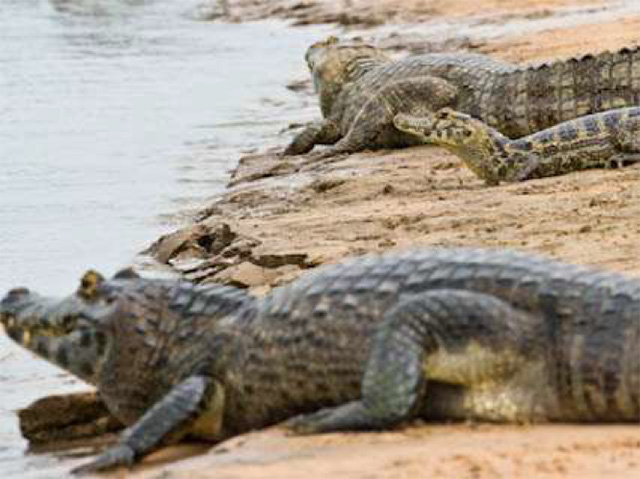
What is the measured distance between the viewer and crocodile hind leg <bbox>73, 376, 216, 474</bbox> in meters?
6.00

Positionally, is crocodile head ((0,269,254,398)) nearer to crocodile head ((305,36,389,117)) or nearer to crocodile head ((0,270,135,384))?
crocodile head ((0,270,135,384))

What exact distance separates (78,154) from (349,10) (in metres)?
12.1

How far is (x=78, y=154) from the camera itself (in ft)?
53.7

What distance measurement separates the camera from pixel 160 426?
19.8ft

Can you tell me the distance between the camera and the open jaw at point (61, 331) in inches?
253

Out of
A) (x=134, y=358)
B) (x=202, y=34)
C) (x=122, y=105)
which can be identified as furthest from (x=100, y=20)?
(x=134, y=358)

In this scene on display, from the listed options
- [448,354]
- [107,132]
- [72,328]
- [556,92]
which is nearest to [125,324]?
[72,328]

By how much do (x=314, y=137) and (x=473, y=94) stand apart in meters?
1.28

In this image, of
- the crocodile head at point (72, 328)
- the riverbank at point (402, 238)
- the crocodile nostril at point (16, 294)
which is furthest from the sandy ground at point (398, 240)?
the crocodile nostril at point (16, 294)

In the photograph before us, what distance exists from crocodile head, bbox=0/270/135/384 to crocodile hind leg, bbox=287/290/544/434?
3.64 ft

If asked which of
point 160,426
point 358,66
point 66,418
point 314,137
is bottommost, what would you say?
point 66,418

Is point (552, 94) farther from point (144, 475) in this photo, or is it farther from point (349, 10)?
point (349, 10)

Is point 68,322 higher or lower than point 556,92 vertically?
lower

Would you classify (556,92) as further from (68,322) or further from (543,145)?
(68,322)
